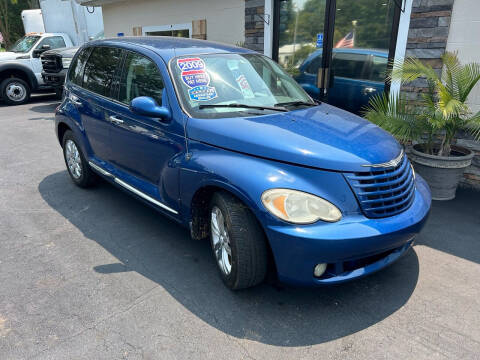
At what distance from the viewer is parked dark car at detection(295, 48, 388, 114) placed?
6.13 m

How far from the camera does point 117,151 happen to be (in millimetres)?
4035

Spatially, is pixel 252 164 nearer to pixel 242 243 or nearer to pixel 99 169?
pixel 242 243

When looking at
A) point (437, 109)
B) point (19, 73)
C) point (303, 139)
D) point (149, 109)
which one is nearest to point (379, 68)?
point (437, 109)

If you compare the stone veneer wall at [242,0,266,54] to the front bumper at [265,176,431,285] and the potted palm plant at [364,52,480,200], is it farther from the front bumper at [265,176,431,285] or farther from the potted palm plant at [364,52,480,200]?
the front bumper at [265,176,431,285]

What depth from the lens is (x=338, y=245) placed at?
2434 millimetres

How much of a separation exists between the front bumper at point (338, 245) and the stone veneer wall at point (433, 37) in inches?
Result: 123

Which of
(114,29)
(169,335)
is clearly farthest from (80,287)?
(114,29)

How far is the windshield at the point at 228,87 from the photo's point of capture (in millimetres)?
3250

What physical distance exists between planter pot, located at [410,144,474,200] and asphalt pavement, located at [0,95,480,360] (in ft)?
2.02

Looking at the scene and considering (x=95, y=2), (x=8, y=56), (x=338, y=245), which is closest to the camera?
(x=338, y=245)

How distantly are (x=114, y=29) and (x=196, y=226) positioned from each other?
11765 mm

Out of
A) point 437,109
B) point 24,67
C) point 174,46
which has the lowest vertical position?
point 24,67

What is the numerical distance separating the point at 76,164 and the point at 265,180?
338 cm

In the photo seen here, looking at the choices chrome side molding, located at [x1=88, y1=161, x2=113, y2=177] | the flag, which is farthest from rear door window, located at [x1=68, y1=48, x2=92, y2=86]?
the flag
